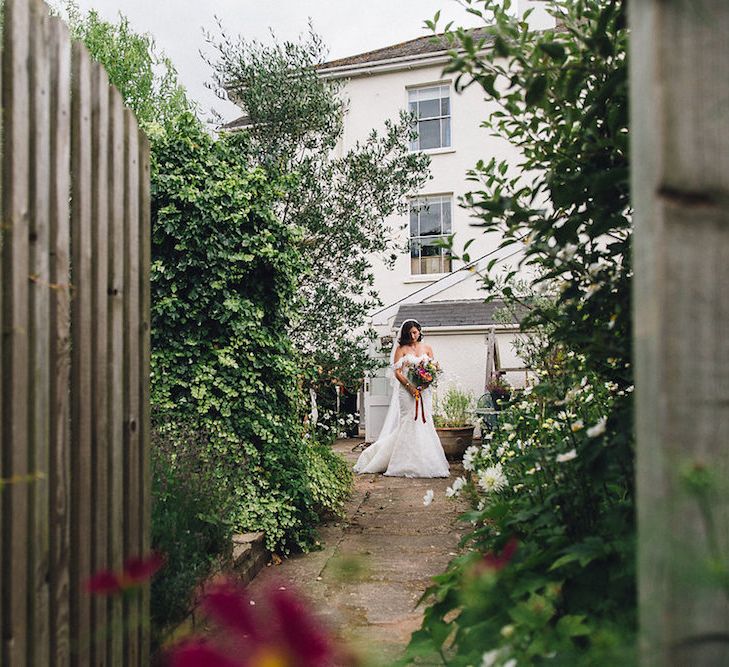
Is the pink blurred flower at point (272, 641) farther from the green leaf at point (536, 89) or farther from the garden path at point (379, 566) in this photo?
the garden path at point (379, 566)

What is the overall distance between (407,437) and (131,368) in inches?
291

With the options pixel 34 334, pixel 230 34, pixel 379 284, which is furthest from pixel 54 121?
pixel 379 284

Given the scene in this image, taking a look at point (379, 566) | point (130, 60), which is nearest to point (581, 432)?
point (379, 566)

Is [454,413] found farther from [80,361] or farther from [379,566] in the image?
[80,361]

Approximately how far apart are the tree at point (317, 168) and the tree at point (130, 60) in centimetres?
913

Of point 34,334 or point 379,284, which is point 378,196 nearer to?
point 379,284

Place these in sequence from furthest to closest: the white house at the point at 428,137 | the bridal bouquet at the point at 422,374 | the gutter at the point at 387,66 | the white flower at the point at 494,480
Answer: the gutter at the point at 387,66, the white house at the point at 428,137, the bridal bouquet at the point at 422,374, the white flower at the point at 494,480

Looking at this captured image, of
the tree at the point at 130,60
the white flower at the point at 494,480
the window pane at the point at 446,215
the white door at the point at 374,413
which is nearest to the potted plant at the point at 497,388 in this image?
the white door at the point at 374,413

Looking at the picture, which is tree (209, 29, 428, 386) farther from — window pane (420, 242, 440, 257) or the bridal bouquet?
window pane (420, 242, 440, 257)

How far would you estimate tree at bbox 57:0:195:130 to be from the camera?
57.8 feet

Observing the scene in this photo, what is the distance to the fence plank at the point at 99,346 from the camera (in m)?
1.97

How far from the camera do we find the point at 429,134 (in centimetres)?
1583

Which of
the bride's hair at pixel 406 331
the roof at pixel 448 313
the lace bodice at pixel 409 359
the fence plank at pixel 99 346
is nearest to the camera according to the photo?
the fence plank at pixel 99 346

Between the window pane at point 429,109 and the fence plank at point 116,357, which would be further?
the window pane at point 429,109
